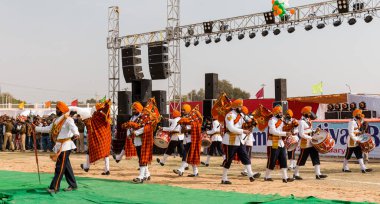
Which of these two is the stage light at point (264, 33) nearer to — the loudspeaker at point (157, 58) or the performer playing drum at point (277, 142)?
the loudspeaker at point (157, 58)

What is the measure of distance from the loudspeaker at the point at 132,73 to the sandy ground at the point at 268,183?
350 inches

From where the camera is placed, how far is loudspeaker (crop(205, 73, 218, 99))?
71.2ft

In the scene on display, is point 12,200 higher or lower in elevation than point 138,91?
lower

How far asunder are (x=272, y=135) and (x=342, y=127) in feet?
25.4

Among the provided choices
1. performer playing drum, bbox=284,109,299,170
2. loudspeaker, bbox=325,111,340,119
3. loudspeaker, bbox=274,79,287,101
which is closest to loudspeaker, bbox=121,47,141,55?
loudspeaker, bbox=274,79,287,101

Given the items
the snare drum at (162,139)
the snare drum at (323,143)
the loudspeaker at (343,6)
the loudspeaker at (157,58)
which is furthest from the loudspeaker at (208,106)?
the snare drum at (323,143)

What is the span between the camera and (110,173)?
45.2 ft

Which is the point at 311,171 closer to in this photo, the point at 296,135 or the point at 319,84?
the point at 296,135

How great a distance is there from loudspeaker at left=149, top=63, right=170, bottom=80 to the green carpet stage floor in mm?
13388

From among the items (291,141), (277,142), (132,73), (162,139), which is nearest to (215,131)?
(162,139)

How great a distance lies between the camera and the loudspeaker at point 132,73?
2588cm

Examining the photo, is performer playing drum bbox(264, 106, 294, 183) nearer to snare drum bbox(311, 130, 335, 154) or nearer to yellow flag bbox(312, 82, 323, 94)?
snare drum bbox(311, 130, 335, 154)

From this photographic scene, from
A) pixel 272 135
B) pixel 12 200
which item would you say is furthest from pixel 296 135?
pixel 12 200

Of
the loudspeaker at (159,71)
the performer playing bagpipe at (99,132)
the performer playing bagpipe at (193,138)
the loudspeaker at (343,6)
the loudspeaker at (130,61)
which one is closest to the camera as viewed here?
the performer playing bagpipe at (99,132)
